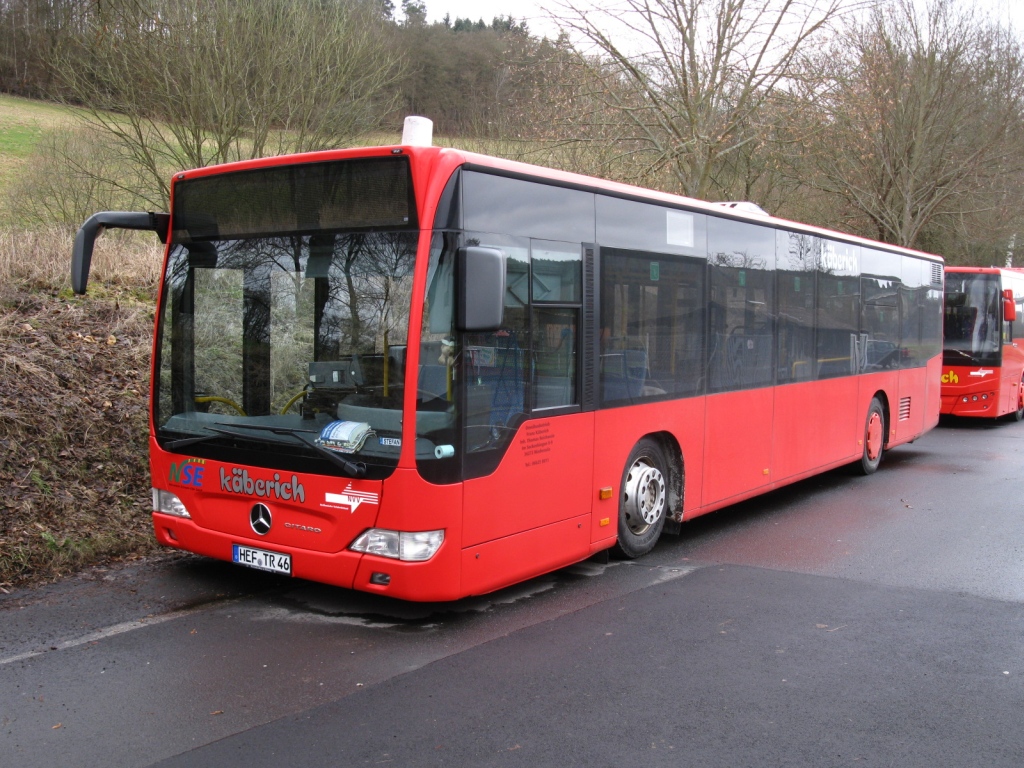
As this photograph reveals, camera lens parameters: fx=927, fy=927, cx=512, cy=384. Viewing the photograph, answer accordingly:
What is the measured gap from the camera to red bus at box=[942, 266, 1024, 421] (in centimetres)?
1830

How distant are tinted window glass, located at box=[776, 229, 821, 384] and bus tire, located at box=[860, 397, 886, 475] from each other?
2.30 metres

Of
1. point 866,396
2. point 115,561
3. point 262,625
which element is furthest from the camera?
point 866,396

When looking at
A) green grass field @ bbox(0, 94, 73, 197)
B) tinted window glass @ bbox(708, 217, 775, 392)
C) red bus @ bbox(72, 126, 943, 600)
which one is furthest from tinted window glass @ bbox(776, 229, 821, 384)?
green grass field @ bbox(0, 94, 73, 197)

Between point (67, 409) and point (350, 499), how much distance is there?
461cm

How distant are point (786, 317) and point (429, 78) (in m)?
14.4

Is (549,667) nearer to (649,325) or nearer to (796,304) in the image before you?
(649,325)

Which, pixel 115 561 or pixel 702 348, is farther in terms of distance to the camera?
pixel 702 348

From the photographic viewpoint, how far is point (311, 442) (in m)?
5.55

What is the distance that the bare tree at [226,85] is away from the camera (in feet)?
50.1

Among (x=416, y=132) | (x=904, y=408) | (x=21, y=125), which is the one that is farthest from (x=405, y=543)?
(x=21, y=125)

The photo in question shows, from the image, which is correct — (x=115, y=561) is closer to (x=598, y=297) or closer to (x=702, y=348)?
(x=598, y=297)

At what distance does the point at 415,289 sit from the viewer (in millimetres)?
5215

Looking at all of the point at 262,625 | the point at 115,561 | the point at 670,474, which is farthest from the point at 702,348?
the point at 115,561

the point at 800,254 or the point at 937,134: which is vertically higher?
the point at 937,134
